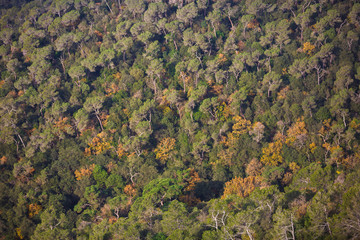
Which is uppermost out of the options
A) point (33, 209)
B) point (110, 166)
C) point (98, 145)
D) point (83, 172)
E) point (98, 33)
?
point (98, 33)

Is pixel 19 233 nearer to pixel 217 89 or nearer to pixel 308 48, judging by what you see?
pixel 217 89

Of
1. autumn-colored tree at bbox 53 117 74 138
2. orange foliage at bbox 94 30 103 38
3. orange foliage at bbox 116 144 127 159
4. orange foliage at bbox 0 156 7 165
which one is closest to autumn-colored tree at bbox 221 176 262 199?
orange foliage at bbox 116 144 127 159

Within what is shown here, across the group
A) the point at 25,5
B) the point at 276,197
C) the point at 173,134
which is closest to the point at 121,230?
the point at 276,197

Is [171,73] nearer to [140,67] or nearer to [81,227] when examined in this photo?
[140,67]

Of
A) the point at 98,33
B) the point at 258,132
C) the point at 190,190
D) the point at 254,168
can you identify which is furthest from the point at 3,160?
the point at 258,132

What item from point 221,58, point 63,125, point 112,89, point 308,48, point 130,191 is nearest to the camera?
point 130,191

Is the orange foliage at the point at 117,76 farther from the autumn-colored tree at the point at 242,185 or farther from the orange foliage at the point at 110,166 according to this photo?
the autumn-colored tree at the point at 242,185

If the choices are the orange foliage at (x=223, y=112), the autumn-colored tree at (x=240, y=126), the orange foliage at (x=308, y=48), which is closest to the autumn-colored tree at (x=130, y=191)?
the autumn-colored tree at (x=240, y=126)
